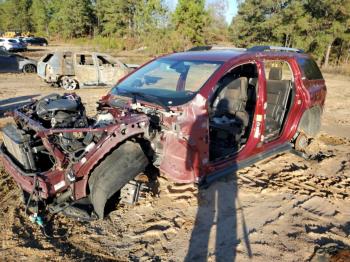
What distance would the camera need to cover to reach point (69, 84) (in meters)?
13.7

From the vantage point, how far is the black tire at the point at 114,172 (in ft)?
11.7

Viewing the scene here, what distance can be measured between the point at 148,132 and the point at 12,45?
36.7 metres

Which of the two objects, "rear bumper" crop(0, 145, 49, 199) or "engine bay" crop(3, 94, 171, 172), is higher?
"engine bay" crop(3, 94, 171, 172)

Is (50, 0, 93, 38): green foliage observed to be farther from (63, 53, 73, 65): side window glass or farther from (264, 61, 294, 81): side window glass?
(264, 61, 294, 81): side window glass

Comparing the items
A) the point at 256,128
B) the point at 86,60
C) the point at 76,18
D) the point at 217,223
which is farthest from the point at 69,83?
the point at 76,18

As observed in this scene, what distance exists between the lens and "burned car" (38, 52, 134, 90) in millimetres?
13445

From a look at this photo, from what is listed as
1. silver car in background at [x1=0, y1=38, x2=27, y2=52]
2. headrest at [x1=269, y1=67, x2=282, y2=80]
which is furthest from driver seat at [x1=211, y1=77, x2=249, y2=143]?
silver car in background at [x1=0, y1=38, x2=27, y2=52]

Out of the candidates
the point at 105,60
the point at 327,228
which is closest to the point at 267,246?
the point at 327,228

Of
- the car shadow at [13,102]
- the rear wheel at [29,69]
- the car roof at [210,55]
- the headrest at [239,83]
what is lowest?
the car shadow at [13,102]

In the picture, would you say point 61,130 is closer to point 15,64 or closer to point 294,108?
point 294,108

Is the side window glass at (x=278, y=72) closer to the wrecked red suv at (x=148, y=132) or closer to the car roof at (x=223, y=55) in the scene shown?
the wrecked red suv at (x=148, y=132)

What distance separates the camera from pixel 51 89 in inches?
558

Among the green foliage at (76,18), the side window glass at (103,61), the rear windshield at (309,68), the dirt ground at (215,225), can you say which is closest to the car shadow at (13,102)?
the side window glass at (103,61)

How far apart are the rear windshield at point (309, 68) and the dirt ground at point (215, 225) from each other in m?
1.75
